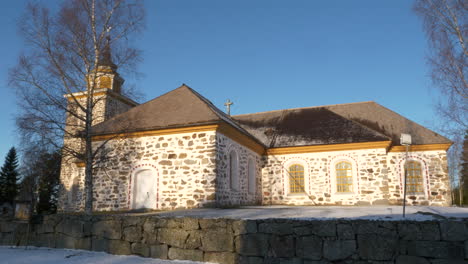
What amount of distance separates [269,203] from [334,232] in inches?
484

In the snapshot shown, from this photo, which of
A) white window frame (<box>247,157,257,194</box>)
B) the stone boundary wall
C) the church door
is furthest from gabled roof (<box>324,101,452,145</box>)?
the stone boundary wall

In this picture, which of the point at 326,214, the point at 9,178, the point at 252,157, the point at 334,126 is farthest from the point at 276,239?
the point at 9,178

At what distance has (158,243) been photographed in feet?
24.7

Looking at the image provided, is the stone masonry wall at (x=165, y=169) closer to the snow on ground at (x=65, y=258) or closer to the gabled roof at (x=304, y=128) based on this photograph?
the snow on ground at (x=65, y=258)

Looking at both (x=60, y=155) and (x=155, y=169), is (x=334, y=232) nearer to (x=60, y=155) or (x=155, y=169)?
(x=155, y=169)

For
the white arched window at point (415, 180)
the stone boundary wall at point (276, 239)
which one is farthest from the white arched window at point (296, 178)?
the stone boundary wall at point (276, 239)

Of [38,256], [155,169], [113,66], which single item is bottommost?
[38,256]

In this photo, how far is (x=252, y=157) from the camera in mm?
17406

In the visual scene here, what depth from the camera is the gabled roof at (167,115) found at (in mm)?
13344

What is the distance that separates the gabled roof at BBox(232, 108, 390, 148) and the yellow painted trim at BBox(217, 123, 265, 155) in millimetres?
1122

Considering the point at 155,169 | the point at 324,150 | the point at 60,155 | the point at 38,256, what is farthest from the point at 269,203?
the point at 38,256

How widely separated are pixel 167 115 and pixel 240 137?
3.35 m

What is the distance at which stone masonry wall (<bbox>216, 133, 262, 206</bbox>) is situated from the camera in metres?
13.2

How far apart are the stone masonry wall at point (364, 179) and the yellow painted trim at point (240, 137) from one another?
177 centimetres
